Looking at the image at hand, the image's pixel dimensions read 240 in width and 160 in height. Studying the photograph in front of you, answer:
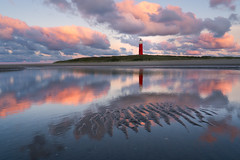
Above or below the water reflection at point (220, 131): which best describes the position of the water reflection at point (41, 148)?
above

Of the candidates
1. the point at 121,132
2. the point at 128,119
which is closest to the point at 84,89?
the point at 128,119

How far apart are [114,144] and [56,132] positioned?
1.94 m

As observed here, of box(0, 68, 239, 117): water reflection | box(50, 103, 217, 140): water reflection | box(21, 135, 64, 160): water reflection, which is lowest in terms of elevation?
box(0, 68, 239, 117): water reflection

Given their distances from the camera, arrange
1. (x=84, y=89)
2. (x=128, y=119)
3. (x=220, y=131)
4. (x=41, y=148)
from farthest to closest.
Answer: (x=84, y=89) → (x=128, y=119) → (x=220, y=131) → (x=41, y=148)

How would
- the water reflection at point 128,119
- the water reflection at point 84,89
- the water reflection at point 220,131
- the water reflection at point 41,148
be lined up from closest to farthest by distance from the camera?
the water reflection at point 41,148
the water reflection at point 220,131
the water reflection at point 128,119
the water reflection at point 84,89

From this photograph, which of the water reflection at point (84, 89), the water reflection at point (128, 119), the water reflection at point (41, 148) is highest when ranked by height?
the water reflection at point (41, 148)

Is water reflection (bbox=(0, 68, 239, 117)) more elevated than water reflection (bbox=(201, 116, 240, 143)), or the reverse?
water reflection (bbox=(201, 116, 240, 143))

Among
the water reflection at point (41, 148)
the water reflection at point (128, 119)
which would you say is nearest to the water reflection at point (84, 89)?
the water reflection at point (128, 119)

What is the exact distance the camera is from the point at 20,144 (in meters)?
4.45

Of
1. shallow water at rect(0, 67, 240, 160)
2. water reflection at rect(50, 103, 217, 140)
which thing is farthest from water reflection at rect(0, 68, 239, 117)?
water reflection at rect(50, 103, 217, 140)

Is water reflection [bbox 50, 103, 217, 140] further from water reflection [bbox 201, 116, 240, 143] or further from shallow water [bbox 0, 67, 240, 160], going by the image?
water reflection [bbox 201, 116, 240, 143]

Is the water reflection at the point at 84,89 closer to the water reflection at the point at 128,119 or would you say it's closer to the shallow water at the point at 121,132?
Answer: the shallow water at the point at 121,132

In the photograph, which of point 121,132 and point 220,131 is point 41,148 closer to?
point 121,132

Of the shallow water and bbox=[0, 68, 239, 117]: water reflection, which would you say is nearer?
the shallow water
